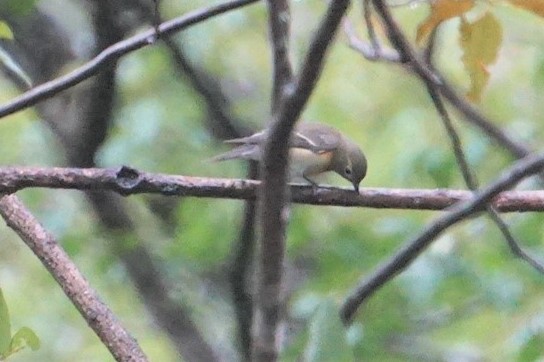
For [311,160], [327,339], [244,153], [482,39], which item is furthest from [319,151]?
[327,339]

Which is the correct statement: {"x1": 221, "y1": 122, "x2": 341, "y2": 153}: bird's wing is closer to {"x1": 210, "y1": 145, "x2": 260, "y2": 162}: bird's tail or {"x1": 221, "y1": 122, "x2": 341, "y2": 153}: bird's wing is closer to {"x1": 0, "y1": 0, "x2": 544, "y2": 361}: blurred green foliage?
{"x1": 0, "y1": 0, "x2": 544, "y2": 361}: blurred green foliage

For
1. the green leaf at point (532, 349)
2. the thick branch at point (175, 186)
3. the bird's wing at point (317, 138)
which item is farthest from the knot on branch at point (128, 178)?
the bird's wing at point (317, 138)

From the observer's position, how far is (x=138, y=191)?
952 mm

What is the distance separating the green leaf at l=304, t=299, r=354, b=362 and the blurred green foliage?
0.98m

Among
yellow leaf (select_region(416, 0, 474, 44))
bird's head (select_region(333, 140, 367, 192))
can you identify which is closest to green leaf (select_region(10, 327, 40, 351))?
yellow leaf (select_region(416, 0, 474, 44))

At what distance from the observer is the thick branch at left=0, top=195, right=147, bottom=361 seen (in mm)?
921

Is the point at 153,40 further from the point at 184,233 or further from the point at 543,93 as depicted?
the point at 543,93

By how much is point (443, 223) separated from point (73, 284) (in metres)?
0.46

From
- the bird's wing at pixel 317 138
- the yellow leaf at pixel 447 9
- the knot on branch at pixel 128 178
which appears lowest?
the yellow leaf at pixel 447 9

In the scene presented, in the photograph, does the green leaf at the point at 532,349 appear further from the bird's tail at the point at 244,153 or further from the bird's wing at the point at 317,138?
the bird's wing at the point at 317,138

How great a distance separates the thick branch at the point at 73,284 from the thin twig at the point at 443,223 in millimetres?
258

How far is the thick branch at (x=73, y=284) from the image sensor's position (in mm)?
921

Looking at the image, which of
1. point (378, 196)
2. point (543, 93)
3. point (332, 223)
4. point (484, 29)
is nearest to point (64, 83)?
point (378, 196)

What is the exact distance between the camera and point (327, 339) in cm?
69
